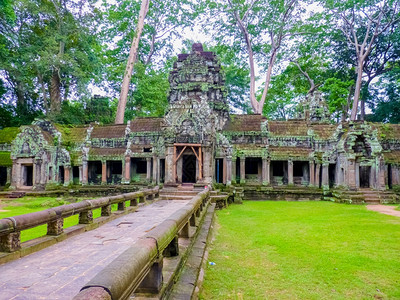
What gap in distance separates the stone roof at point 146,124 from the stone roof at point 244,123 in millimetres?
5168

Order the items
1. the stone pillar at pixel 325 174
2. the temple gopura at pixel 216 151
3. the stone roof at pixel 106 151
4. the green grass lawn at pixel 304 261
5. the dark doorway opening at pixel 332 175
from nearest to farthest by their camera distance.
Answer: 1. the green grass lawn at pixel 304 261
2. the temple gopura at pixel 216 151
3. the stone pillar at pixel 325 174
4. the dark doorway opening at pixel 332 175
5. the stone roof at pixel 106 151

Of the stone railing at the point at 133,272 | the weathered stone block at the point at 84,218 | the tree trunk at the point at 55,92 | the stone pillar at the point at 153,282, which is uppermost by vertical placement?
the tree trunk at the point at 55,92

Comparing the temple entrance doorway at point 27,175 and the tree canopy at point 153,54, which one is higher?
the tree canopy at point 153,54

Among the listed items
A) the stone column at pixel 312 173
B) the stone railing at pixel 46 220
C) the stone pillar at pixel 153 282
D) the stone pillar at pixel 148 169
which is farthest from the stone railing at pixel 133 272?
the stone column at pixel 312 173

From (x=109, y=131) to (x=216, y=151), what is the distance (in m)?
9.17

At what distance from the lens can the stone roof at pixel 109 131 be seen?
2144 cm

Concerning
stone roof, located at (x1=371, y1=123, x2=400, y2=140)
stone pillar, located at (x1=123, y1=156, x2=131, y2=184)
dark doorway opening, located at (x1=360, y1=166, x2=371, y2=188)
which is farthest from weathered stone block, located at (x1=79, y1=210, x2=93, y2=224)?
stone roof, located at (x1=371, y1=123, x2=400, y2=140)

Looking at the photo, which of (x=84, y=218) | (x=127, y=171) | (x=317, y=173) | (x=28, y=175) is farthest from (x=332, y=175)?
(x=28, y=175)

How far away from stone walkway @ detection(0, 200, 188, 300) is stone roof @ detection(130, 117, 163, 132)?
14.5 meters

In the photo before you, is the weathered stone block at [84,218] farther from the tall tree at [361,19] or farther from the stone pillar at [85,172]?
the tall tree at [361,19]

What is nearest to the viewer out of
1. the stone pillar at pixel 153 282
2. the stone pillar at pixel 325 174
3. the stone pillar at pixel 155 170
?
the stone pillar at pixel 153 282

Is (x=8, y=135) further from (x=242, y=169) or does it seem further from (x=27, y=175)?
(x=242, y=169)

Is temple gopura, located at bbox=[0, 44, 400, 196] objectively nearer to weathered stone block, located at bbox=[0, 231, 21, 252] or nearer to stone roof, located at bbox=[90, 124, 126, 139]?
stone roof, located at bbox=[90, 124, 126, 139]

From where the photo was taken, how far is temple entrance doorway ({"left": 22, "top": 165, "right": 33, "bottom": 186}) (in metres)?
20.6
